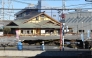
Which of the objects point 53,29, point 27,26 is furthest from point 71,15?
point 27,26

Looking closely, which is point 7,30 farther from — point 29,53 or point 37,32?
point 29,53

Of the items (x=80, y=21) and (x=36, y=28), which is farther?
(x=80, y=21)

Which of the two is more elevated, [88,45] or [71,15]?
[71,15]

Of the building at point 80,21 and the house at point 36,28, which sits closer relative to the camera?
the house at point 36,28

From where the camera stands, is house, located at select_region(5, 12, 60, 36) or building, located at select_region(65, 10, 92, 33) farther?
building, located at select_region(65, 10, 92, 33)

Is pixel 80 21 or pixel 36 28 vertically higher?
pixel 80 21

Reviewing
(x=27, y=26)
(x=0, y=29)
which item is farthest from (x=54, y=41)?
(x=0, y=29)

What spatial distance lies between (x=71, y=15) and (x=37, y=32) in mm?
14216

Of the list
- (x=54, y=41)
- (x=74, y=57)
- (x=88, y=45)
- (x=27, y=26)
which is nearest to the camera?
Answer: (x=74, y=57)

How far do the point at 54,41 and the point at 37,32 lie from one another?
13.8 m

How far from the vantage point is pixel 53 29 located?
51.9 metres

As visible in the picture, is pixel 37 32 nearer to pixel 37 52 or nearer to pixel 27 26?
pixel 27 26

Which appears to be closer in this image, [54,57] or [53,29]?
[54,57]

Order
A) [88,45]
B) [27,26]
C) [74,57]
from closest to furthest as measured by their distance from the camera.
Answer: [74,57] → [88,45] → [27,26]
